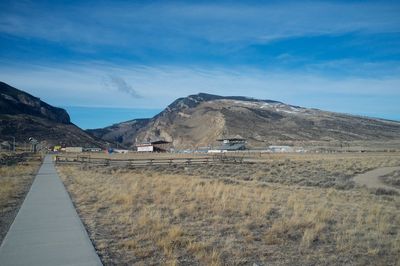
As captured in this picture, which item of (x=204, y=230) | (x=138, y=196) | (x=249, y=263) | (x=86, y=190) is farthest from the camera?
(x=86, y=190)

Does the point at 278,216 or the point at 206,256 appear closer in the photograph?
the point at 206,256

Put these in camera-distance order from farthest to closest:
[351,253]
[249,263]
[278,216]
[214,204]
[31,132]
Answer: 1. [31,132]
2. [214,204]
3. [278,216]
4. [351,253]
5. [249,263]

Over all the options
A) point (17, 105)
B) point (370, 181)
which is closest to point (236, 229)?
point (370, 181)

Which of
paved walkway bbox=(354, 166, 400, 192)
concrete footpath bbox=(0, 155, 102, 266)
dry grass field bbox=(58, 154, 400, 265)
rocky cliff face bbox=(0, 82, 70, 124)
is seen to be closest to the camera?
concrete footpath bbox=(0, 155, 102, 266)

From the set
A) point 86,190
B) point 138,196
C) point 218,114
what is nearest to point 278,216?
point 138,196

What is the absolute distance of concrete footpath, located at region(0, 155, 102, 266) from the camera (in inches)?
280

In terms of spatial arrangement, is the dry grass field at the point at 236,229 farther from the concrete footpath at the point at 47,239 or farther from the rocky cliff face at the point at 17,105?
the rocky cliff face at the point at 17,105

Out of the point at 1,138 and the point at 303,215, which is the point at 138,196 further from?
the point at 1,138

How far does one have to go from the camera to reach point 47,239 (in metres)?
8.58

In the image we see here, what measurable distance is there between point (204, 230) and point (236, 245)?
1645 mm

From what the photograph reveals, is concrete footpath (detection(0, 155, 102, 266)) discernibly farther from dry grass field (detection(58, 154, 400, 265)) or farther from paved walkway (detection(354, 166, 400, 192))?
paved walkway (detection(354, 166, 400, 192))

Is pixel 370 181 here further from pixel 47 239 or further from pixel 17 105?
pixel 17 105

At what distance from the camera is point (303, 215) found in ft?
41.0

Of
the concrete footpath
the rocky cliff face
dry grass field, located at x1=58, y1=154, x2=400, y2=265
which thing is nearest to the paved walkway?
dry grass field, located at x1=58, y1=154, x2=400, y2=265
